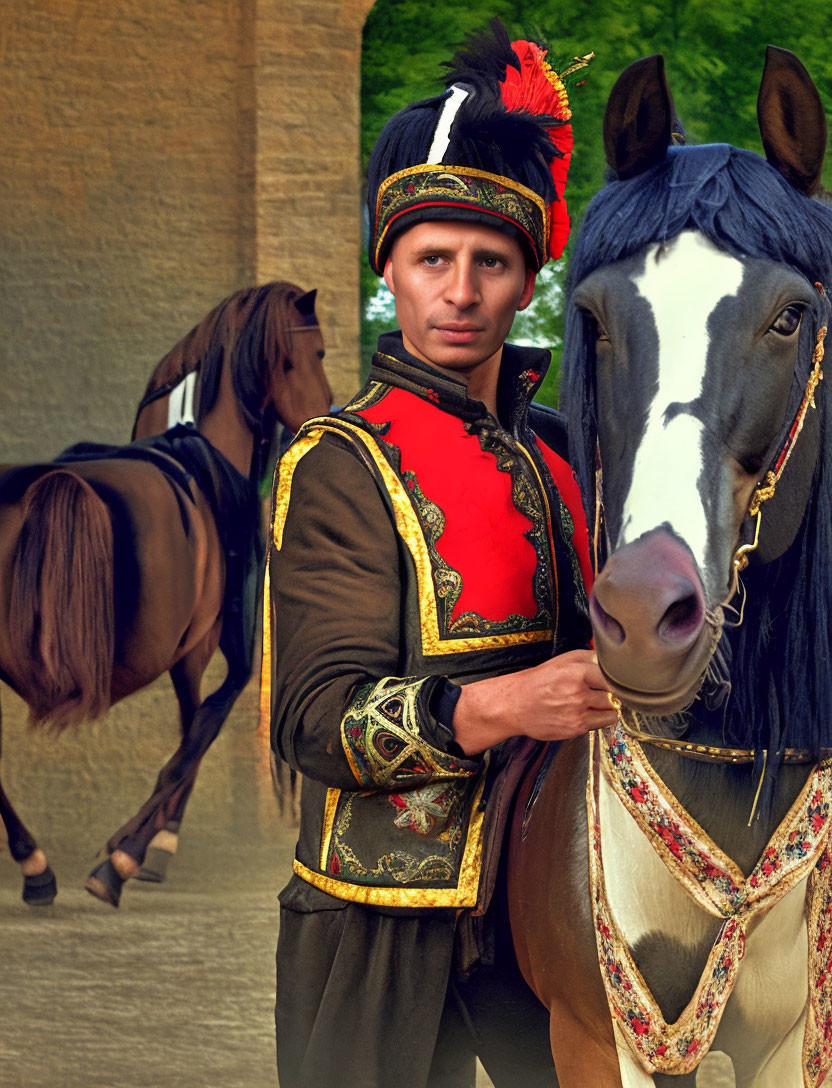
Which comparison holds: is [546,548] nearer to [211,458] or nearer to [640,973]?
[640,973]

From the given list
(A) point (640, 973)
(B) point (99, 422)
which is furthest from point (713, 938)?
(B) point (99, 422)

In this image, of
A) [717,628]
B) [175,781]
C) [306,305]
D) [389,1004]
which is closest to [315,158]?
[306,305]

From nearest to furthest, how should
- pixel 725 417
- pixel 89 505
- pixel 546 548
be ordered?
pixel 725 417 < pixel 546 548 < pixel 89 505

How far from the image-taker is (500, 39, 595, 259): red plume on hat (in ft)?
4.89

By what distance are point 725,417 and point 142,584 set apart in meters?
4.53

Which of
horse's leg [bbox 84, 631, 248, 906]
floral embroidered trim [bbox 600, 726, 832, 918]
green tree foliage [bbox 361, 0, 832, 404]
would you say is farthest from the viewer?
green tree foliage [bbox 361, 0, 832, 404]

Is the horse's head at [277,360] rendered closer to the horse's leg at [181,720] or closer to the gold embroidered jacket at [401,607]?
the horse's leg at [181,720]

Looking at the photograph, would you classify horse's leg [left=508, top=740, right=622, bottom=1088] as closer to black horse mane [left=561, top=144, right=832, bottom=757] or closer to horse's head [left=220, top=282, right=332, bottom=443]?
black horse mane [left=561, top=144, right=832, bottom=757]

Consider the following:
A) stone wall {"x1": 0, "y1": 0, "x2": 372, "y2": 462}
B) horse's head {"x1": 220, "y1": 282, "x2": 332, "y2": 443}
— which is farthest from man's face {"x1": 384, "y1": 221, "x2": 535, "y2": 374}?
stone wall {"x1": 0, "y1": 0, "x2": 372, "y2": 462}

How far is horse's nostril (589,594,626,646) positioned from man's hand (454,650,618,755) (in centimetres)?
9

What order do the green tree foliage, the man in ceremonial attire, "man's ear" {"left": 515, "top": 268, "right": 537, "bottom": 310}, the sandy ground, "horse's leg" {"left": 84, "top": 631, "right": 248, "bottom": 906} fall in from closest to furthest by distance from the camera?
the man in ceremonial attire → "man's ear" {"left": 515, "top": 268, "right": 537, "bottom": 310} → the sandy ground → "horse's leg" {"left": 84, "top": 631, "right": 248, "bottom": 906} → the green tree foliage

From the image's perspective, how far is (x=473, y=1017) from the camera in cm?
152

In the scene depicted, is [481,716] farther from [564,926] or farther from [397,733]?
[564,926]

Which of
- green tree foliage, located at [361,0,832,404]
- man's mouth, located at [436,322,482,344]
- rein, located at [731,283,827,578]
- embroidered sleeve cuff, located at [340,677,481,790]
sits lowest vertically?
embroidered sleeve cuff, located at [340,677,481,790]
